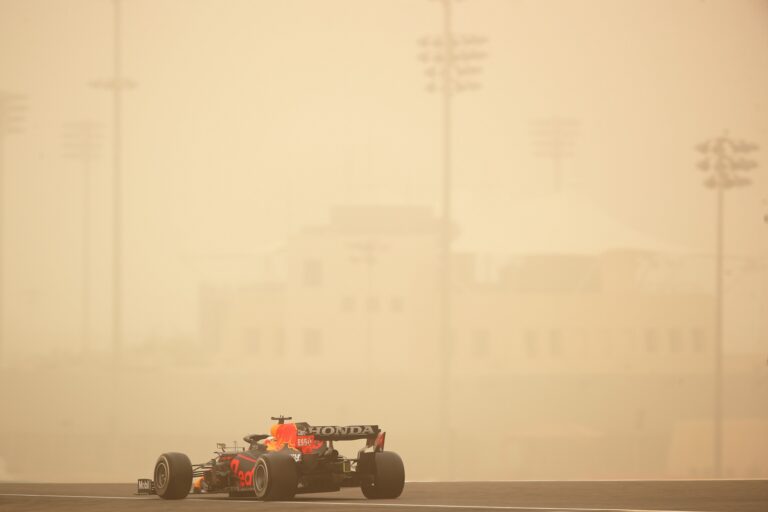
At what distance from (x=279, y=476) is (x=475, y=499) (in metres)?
3.45

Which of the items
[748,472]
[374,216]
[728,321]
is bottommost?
[748,472]

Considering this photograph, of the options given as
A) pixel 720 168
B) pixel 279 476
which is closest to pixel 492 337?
pixel 720 168

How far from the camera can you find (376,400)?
104250 millimetres

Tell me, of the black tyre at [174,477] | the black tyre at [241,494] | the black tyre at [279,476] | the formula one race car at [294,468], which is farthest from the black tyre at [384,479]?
the black tyre at [174,477]

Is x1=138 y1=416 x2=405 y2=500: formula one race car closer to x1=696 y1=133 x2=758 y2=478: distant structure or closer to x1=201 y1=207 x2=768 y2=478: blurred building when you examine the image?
x1=696 y1=133 x2=758 y2=478: distant structure

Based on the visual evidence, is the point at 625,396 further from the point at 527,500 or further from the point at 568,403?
the point at 527,500

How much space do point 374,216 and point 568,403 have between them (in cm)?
2562

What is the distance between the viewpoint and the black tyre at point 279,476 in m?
18.8

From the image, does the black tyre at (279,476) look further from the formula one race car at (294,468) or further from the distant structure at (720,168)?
the distant structure at (720,168)

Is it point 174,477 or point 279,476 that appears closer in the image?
point 279,476

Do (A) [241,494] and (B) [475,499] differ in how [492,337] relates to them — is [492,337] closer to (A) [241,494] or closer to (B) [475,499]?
(B) [475,499]

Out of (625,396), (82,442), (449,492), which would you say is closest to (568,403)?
(625,396)

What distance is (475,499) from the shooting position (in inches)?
783

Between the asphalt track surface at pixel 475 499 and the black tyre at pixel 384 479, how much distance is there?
0.19 metres
